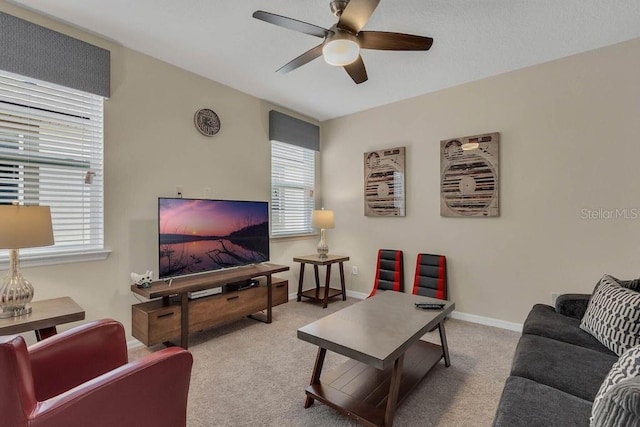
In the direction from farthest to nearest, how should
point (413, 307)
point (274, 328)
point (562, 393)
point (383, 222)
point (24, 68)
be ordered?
point (383, 222), point (274, 328), point (413, 307), point (24, 68), point (562, 393)

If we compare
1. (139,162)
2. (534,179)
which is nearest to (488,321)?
(534,179)

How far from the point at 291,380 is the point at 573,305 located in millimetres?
2094

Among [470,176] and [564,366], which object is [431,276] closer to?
[470,176]

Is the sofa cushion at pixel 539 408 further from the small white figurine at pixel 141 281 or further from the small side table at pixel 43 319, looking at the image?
the small white figurine at pixel 141 281

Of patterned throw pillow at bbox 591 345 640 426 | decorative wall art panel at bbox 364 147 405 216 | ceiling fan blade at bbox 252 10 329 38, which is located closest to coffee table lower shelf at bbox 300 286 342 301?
decorative wall art panel at bbox 364 147 405 216

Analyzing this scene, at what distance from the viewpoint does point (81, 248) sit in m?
2.45

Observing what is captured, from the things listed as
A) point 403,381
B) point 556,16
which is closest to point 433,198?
point 556,16

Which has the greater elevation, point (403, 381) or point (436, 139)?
point (436, 139)

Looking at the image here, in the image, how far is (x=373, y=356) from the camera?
5.18ft

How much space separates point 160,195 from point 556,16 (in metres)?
3.59

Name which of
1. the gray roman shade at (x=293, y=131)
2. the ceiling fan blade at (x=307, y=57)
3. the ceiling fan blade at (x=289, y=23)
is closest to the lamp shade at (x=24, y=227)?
the ceiling fan blade at (x=289, y=23)

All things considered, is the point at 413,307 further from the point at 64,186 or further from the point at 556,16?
the point at 64,186

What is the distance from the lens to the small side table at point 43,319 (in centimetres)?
171

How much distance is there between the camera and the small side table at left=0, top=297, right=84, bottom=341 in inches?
67.4
